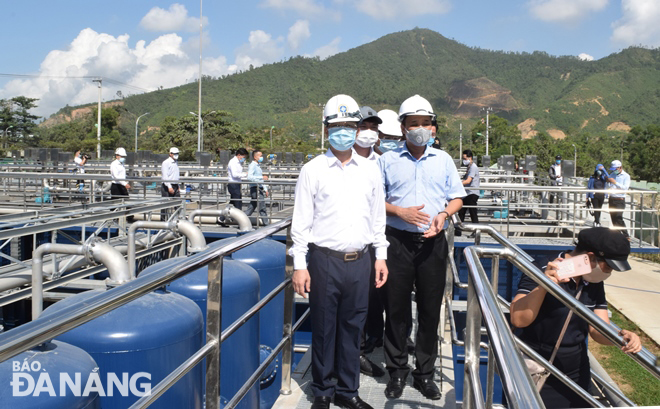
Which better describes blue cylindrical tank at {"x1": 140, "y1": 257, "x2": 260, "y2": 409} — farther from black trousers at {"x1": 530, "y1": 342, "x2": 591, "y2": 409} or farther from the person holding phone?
black trousers at {"x1": 530, "y1": 342, "x2": 591, "y2": 409}

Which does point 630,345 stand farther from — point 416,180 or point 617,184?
point 617,184

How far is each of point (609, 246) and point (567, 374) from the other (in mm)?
781

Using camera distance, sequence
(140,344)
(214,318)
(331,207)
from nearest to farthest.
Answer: (214,318)
(140,344)
(331,207)

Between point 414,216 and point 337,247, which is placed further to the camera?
point 414,216

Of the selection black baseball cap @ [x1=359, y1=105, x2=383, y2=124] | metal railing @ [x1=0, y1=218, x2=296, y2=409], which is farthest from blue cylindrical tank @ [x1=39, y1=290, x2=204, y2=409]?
black baseball cap @ [x1=359, y1=105, x2=383, y2=124]

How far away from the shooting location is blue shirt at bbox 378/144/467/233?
416 cm

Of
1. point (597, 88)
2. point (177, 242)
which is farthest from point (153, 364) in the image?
point (597, 88)

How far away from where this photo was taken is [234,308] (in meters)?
4.04

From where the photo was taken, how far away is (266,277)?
5414 millimetres

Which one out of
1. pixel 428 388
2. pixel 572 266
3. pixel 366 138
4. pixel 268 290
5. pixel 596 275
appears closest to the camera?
pixel 572 266

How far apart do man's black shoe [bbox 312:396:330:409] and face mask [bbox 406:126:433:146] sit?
1719mm

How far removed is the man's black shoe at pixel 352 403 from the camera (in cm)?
372

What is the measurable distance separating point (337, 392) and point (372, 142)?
1.87m

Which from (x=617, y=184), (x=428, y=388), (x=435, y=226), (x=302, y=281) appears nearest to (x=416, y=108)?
(x=435, y=226)
